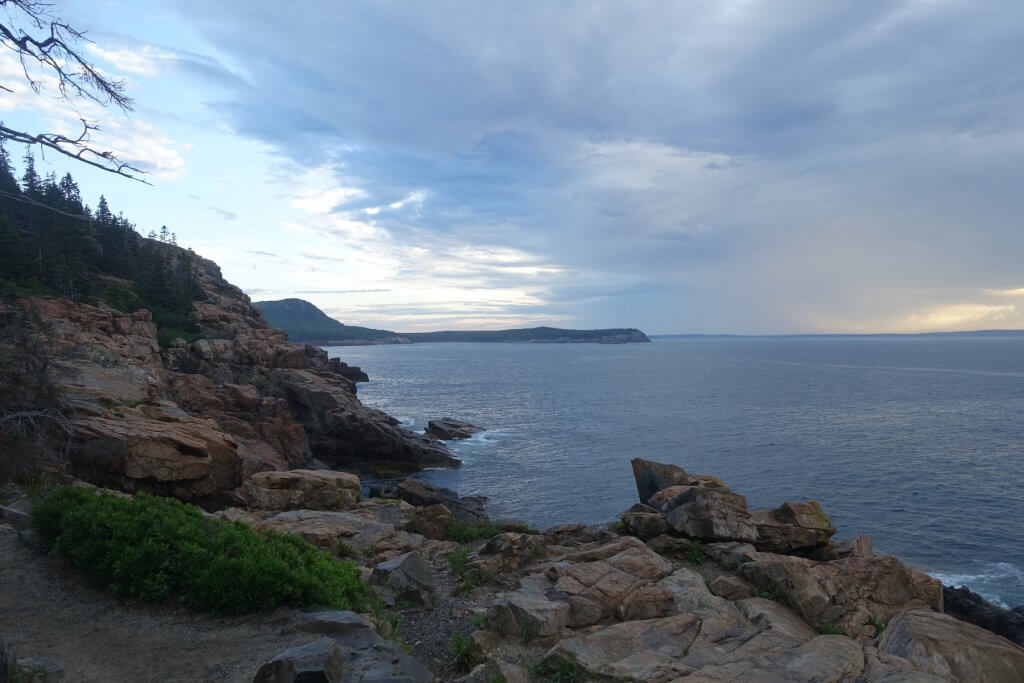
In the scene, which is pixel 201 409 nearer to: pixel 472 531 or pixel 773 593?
pixel 472 531

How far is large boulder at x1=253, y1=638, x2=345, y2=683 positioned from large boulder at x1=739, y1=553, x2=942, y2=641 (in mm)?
12286

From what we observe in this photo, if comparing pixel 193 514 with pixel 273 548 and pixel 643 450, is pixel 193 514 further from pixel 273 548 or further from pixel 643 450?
pixel 643 450

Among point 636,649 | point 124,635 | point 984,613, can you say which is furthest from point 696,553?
point 124,635

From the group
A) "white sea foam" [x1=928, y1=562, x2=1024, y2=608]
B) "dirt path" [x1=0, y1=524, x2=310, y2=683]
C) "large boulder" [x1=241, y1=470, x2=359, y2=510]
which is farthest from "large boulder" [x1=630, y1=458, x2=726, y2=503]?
"dirt path" [x1=0, y1=524, x2=310, y2=683]

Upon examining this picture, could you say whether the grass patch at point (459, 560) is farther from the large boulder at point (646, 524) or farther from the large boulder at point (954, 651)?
the large boulder at point (954, 651)

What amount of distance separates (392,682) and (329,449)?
137 ft

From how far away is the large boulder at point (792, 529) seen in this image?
63.9 feet

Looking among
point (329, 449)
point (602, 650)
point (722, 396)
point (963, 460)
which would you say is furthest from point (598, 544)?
point (722, 396)

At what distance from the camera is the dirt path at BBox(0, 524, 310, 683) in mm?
8469

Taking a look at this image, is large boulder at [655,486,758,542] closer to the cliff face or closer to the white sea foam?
the white sea foam

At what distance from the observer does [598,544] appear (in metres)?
19.2

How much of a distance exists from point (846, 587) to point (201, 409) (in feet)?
120

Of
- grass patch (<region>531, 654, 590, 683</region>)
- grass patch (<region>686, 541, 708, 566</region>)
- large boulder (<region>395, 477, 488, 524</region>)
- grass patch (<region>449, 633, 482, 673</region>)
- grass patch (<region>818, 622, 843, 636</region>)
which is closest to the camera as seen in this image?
grass patch (<region>531, 654, 590, 683</region>)

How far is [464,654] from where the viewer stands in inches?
448
